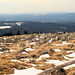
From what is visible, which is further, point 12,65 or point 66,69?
point 12,65

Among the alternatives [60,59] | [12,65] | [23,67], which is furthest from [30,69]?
[60,59]

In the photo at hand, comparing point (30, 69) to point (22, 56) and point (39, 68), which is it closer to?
point (39, 68)

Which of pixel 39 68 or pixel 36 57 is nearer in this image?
pixel 39 68

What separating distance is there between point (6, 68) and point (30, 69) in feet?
5.55

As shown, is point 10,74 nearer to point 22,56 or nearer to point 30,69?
point 30,69

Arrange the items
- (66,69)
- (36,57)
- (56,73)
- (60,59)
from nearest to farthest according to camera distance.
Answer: (56,73) < (66,69) < (60,59) < (36,57)

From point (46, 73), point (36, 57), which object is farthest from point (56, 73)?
point (36, 57)

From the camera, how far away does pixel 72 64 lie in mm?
13094

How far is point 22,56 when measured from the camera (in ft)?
54.8

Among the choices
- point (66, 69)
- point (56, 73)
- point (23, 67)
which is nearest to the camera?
point (56, 73)

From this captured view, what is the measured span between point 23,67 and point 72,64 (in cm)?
368

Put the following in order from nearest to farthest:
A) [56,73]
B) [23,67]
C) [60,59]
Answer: [56,73] < [23,67] < [60,59]

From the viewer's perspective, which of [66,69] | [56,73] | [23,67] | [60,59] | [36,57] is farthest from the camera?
[36,57]

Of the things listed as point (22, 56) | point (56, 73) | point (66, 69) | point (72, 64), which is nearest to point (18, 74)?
point (56, 73)
